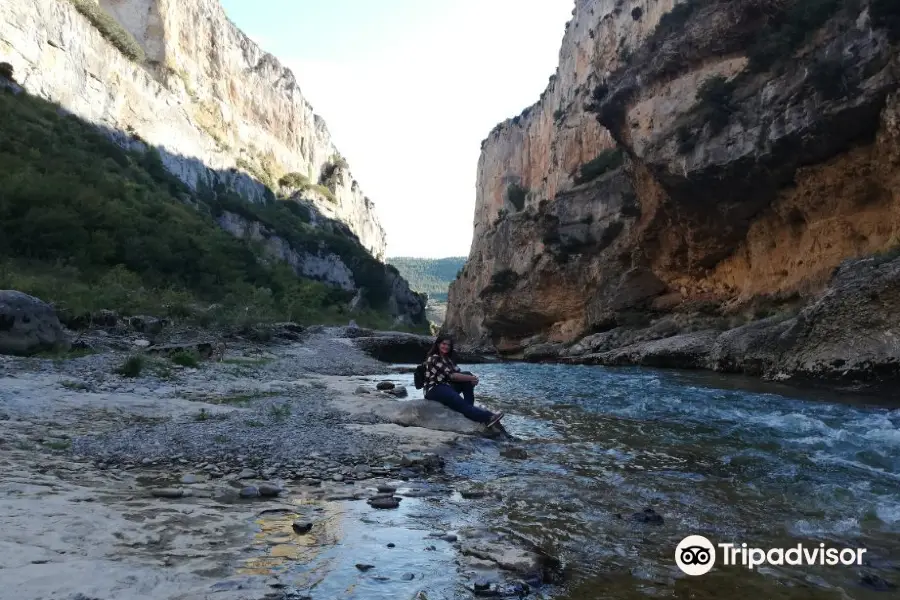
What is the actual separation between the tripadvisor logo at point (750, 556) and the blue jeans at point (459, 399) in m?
4.38

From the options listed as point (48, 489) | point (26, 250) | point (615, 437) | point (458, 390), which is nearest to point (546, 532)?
point (48, 489)

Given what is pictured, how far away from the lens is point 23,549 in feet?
9.16

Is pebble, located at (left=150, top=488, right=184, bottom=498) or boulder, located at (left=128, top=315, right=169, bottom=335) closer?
pebble, located at (left=150, top=488, right=184, bottom=498)

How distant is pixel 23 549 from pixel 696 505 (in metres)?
4.66

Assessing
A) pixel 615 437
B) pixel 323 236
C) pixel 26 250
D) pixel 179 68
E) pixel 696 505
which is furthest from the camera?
pixel 323 236

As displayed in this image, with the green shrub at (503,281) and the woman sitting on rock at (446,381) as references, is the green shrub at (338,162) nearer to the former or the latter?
the green shrub at (503,281)

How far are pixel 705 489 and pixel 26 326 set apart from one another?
12.5 m

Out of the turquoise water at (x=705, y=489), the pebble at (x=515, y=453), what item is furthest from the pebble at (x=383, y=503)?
the pebble at (x=515, y=453)

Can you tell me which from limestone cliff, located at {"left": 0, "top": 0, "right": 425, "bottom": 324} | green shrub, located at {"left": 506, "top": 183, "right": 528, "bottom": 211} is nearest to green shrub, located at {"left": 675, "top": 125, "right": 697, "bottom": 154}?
→ green shrub, located at {"left": 506, "top": 183, "right": 528, "bottom": 211}

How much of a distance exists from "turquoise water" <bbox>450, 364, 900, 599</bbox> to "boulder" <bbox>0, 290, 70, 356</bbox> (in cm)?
966

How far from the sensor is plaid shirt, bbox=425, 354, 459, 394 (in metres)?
8.74

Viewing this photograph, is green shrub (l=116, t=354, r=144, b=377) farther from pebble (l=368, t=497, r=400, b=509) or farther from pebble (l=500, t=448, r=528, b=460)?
pebble (l=368, t=497, r=400, b=509)

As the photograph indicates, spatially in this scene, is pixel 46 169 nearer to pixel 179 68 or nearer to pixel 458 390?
pixel 458 390

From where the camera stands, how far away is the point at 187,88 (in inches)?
2889
